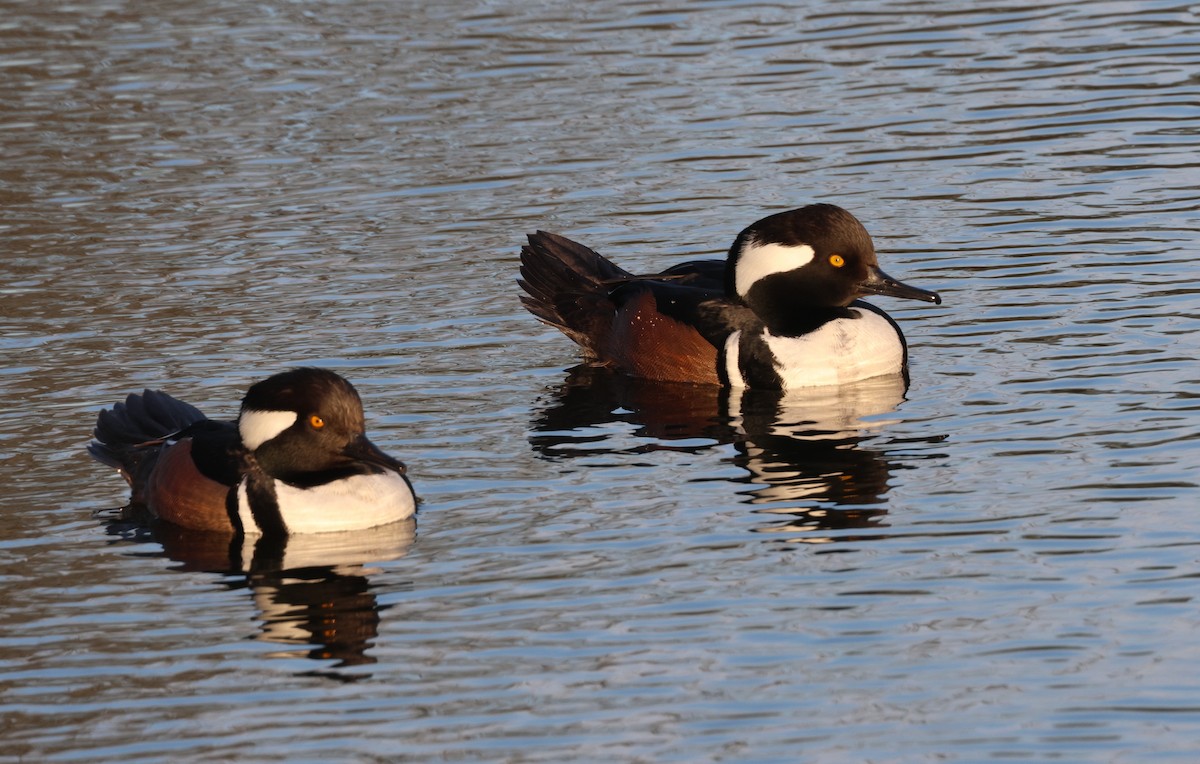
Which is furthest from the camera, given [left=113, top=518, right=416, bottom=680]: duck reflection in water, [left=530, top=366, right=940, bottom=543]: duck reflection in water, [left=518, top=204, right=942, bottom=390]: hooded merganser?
[left=518, top=204, right=942, bottom=390]: hooded merganser

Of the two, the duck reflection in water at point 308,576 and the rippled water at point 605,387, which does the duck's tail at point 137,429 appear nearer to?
the rippled water at point 605,387

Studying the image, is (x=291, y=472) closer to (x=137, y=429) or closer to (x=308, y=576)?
(x=308, y=576)

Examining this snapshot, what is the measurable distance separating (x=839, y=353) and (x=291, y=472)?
171 inches

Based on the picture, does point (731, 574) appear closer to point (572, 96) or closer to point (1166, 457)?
point (1166, 457)

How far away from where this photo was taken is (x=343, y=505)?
39.1 ft

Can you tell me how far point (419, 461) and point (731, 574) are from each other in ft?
9.73

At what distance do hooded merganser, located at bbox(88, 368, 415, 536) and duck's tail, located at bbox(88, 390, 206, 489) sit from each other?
0.49m

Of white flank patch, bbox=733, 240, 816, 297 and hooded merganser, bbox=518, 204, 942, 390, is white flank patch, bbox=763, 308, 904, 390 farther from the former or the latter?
white flank patch, bbox=733, 240, 816, 297

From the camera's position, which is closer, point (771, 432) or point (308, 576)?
point (308, 576)

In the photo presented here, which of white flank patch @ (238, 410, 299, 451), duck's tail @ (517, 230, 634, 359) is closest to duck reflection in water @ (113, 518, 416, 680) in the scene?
white flank patch @ (238, 410, 299, 451)

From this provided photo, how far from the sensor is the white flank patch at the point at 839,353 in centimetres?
1458

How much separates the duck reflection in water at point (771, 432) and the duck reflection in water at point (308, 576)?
1857 mm

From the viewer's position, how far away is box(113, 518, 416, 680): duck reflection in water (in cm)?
1030

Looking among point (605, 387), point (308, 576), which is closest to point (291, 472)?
point (308, 576)
